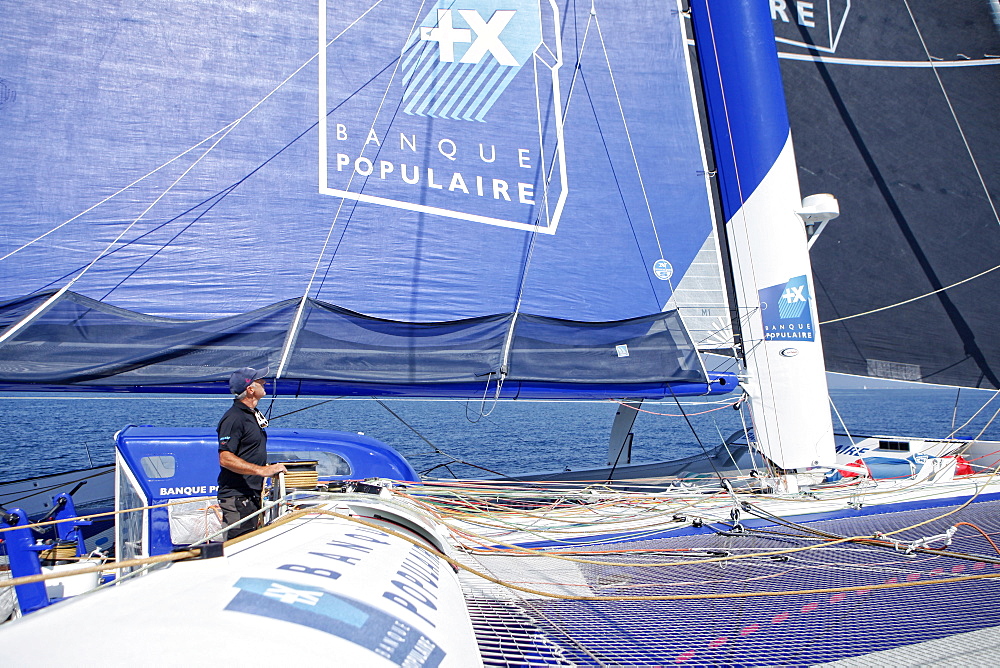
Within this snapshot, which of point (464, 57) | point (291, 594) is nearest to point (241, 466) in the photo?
point (291, 594)

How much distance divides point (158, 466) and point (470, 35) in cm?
383

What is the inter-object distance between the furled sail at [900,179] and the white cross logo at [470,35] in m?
3.75

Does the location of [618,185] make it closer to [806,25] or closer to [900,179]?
[806,25]

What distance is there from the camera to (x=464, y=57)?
5.88 meters

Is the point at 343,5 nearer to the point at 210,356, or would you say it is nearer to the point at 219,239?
the point at 219,239

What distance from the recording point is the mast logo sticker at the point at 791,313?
17.5 feet

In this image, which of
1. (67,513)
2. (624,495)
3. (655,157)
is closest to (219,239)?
(67,513)

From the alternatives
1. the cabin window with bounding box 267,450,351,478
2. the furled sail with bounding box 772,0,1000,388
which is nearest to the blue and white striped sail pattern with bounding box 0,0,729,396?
the cabin window with bounding box 267,450,351,478

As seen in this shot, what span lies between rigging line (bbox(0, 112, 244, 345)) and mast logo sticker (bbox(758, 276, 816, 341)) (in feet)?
13.2

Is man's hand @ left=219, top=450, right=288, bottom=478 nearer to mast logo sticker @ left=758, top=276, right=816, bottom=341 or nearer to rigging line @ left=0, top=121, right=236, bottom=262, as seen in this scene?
rigging line @ left=0, top=121, right=236, bottom=262

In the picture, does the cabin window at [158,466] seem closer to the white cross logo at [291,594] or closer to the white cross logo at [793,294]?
the white cross logo at [291,594]

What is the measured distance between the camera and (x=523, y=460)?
61.8 ft

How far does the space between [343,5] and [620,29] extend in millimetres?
2327

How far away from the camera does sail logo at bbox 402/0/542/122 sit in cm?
579
